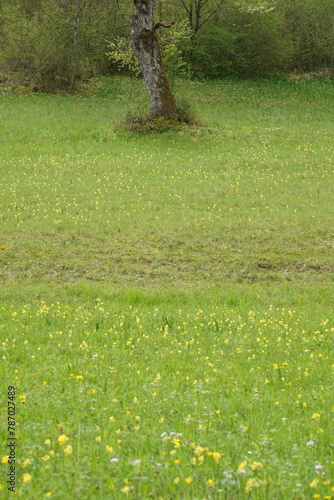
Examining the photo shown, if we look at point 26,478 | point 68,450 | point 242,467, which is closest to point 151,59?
point 68,450

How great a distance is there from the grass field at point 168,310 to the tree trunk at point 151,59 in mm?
1565

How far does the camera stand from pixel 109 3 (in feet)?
140

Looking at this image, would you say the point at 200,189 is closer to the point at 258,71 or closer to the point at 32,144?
the point at 32,144

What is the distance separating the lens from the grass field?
4172mm

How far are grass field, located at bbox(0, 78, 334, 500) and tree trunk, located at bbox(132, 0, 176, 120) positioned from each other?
5.14 feet

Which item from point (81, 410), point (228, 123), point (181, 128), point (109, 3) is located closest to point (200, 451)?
point (81, 410)

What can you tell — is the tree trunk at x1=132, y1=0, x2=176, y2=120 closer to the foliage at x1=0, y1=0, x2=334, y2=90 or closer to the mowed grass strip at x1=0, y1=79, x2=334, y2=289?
the mowed grass strip at x1=0, y1=79, x2=334, y2=289

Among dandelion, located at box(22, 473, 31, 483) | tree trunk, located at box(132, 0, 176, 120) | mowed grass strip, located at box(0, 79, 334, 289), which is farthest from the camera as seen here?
tree trunk, located at box(132, 0, 176, 120)

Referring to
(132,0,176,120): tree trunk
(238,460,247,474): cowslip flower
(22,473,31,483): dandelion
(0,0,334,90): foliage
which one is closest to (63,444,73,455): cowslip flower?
(22,473,31,483): dandelion

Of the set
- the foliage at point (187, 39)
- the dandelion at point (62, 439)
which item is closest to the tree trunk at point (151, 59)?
the foliage at point (187, 39)

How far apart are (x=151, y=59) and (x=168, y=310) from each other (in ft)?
58.1

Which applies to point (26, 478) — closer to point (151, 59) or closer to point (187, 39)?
point (151, 59)

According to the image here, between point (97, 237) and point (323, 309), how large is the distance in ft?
21.1

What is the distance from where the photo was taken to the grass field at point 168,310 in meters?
4.17
